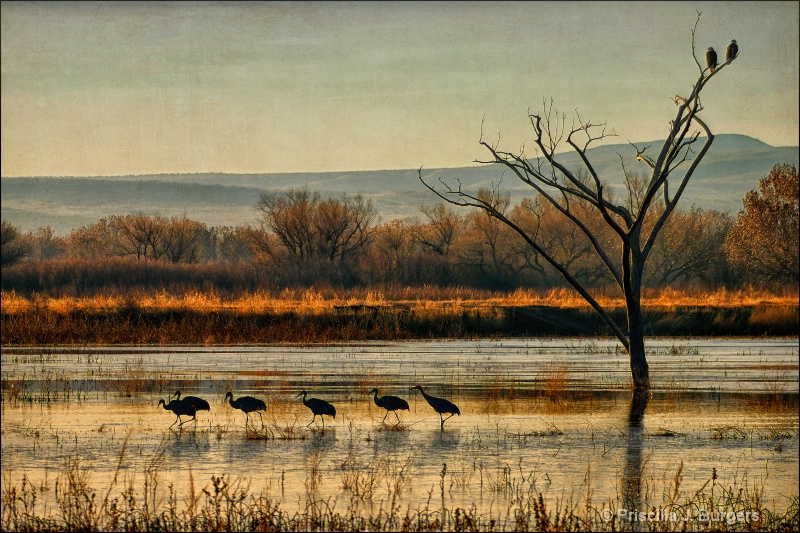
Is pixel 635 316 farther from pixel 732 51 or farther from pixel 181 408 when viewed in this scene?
pixel 181 408

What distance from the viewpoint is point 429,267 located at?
6544 cm

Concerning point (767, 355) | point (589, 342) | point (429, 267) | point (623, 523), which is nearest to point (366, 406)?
point (623, 523)

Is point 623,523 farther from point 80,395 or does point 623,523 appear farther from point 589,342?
point 589,342

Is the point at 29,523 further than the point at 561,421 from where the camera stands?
No

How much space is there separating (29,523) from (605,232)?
210 feet

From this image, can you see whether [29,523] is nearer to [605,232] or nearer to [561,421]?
[561,421]

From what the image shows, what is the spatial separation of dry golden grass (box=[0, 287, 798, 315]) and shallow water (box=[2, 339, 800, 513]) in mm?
12256

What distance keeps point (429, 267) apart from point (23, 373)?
40370 millimetres

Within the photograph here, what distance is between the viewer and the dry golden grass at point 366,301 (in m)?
44.0

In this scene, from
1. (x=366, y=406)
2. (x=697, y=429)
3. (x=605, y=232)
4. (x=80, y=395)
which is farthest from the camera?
(x=605, y=232)

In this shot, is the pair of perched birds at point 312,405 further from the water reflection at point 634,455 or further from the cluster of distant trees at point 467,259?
the cluster of distant trees at point 467,259

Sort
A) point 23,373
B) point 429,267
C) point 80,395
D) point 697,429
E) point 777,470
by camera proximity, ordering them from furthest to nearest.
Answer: point 429,267, point 23,373, point 80,395, point 697,429, point 777,470

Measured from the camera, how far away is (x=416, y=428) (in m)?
18.9

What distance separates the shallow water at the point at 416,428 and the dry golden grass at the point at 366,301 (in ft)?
40.2
